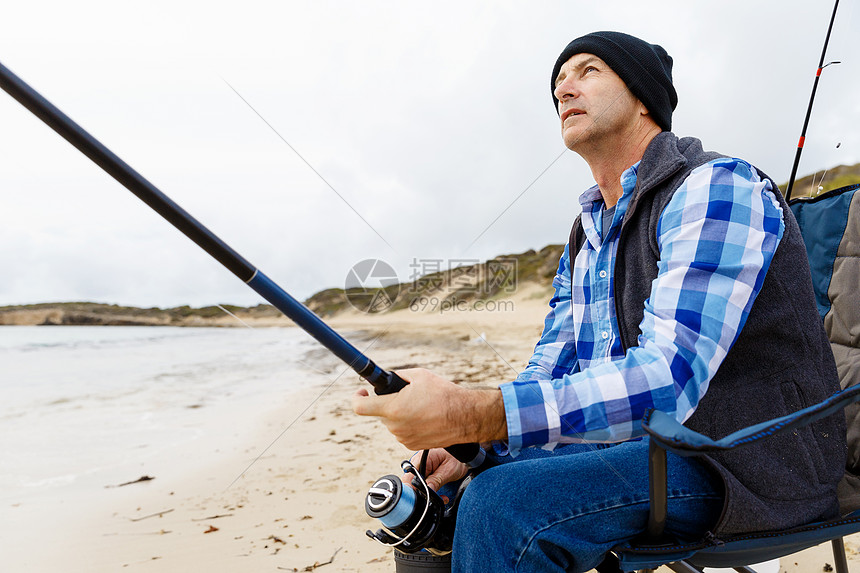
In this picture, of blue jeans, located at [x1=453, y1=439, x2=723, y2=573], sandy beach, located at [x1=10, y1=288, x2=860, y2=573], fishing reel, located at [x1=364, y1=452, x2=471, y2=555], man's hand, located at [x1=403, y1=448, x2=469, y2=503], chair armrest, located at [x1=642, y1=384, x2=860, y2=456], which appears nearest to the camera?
chair armrest, located at [x1=642, y1=384, x2=860, y2=456]

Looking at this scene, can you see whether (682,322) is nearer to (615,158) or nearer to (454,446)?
(454,446)

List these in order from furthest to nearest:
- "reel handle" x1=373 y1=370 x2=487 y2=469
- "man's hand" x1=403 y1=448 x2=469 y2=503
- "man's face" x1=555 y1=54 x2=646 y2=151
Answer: "man's face" x1=555 y1=54 x2=646 y2=151, "man's hand" x1=403 y1=448 x2=469 y2=503, "reel handle" x1=373 y1=370 x2=487 y2=469

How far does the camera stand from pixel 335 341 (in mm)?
1061

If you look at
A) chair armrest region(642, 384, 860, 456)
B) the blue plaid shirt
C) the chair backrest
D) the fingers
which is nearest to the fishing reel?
the fingers

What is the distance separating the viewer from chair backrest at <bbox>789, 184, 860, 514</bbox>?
57.9 inches

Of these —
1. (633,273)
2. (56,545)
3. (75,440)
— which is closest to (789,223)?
(633,273)

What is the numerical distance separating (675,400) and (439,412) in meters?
Result: 0.41

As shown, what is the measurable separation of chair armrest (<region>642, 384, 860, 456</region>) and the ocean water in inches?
173

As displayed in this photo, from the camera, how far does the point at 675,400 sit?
0.94 metres

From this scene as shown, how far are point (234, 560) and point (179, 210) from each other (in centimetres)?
201

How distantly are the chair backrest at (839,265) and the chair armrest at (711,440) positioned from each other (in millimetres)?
723

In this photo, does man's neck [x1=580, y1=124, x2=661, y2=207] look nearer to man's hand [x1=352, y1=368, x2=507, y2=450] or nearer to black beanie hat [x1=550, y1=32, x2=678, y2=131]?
black beanie hat [x1=550, y1=32, x2=678, y2=131]

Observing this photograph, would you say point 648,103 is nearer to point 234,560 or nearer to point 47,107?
point 47,107

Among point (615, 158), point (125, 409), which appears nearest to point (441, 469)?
point (615, 158)
